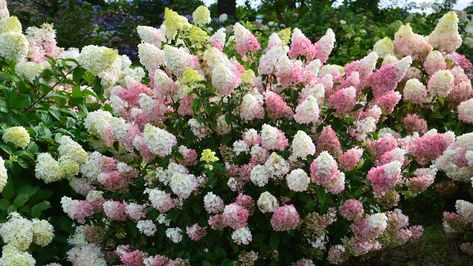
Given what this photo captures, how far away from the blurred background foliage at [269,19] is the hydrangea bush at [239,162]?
4.96 meters

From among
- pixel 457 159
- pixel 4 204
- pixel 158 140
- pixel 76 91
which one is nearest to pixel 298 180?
pixel 158 140

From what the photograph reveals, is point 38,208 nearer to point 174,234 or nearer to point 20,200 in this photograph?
point 20,200

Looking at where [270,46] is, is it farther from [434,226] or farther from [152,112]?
[434,226]

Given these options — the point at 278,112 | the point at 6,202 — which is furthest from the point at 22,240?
the point at 278,112

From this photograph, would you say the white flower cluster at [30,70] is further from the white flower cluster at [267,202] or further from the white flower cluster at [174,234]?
the white flower cluster at [267,202]

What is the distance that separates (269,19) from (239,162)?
9.94 meters

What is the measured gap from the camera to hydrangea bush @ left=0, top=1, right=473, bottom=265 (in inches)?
136

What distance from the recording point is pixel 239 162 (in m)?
3.63

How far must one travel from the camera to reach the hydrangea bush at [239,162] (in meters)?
3.45

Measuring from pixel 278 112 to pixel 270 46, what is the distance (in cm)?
55

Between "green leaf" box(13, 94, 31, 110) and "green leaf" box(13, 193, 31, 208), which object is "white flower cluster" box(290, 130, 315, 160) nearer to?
"green leaf" box(13, 193, 31, 208)

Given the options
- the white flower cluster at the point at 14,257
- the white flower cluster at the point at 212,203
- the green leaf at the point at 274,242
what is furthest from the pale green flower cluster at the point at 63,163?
the green leaf at the point at 274,242

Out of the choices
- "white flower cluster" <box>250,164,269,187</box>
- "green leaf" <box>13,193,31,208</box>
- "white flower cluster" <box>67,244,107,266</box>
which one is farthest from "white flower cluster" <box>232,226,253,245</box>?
"green leaf" <box>13,193,31,208</box>

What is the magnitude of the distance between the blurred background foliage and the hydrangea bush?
16.3 ft
